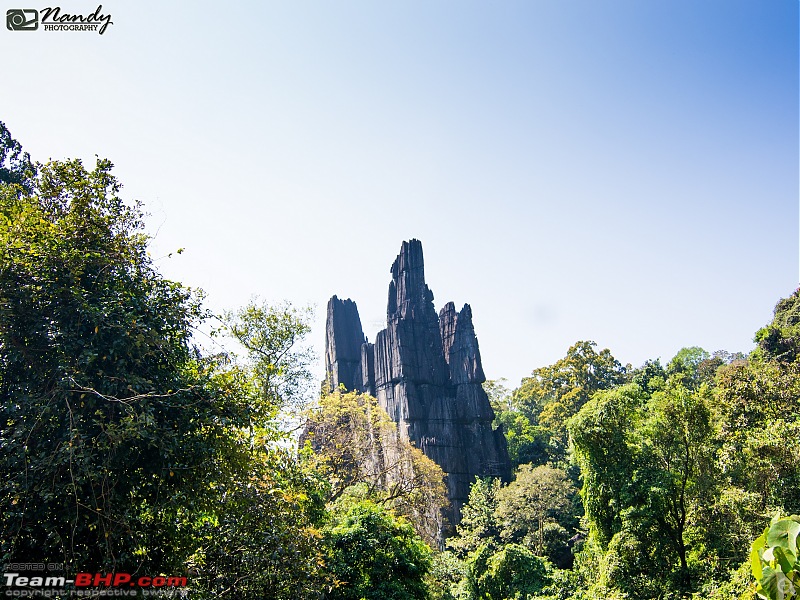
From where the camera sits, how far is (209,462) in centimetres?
548

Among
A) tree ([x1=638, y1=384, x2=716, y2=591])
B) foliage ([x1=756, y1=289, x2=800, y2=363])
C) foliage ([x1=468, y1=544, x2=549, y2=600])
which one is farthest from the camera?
foliage ([x1=756, y1=289, x2=800, y2=363])

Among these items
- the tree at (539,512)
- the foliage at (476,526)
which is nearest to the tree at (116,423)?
the foliage at (476,526)

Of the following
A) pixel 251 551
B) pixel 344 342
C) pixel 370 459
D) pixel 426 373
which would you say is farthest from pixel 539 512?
pixel 344 342

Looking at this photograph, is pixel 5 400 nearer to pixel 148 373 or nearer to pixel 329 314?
pixel 148 373

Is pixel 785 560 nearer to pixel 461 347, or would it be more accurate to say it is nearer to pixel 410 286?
pixel 461 347

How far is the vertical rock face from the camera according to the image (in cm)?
2970

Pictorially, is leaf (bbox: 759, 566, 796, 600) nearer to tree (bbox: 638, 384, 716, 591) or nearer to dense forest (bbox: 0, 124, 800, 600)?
dense forest (bbox: 0, 124, 800, 600)

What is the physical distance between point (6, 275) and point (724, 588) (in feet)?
41.4

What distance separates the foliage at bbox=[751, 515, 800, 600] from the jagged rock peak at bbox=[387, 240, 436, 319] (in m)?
32.7

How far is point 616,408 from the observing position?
40.8 ft

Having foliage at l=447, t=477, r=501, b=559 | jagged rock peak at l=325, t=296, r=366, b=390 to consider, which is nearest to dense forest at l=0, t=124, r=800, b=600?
foliage at l=447, t=477, r=501, b=559

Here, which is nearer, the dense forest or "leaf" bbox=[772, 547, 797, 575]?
"leaf" bbox=[772, 547, 797, 575]

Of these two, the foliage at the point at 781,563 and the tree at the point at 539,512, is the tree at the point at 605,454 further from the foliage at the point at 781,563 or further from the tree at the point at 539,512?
the foliage at the point at 781,563

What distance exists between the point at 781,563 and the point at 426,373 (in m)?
30.8
